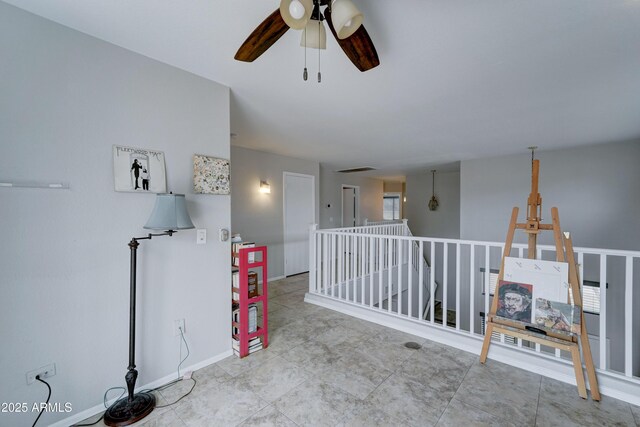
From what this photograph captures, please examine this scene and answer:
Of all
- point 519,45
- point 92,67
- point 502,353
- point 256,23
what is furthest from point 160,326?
point 519,45

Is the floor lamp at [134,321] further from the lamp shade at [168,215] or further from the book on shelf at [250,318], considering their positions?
the book on shelf at [250,318]

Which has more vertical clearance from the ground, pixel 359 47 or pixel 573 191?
pixel 359 47

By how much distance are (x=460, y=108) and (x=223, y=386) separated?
350 centimetres

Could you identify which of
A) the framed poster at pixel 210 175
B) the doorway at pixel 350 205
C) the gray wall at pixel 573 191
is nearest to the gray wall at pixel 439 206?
the doorway at pixel 350 205

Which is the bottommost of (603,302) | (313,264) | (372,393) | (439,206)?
(372,393)

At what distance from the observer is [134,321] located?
179 centimetres

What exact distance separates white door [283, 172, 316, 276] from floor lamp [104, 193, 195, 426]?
3.54 meters

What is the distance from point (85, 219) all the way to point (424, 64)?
2.66 m

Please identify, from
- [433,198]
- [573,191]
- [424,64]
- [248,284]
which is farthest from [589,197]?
[248,284]

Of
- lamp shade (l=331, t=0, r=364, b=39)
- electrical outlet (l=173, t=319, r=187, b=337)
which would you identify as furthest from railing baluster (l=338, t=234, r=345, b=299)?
lamp shade (l=331, t=0, r=364, b=39)

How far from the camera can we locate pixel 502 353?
7.73 feet

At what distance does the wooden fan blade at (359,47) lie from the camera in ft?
4.42

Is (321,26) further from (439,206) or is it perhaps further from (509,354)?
(439,206)

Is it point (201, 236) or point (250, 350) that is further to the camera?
point (250, 350)
